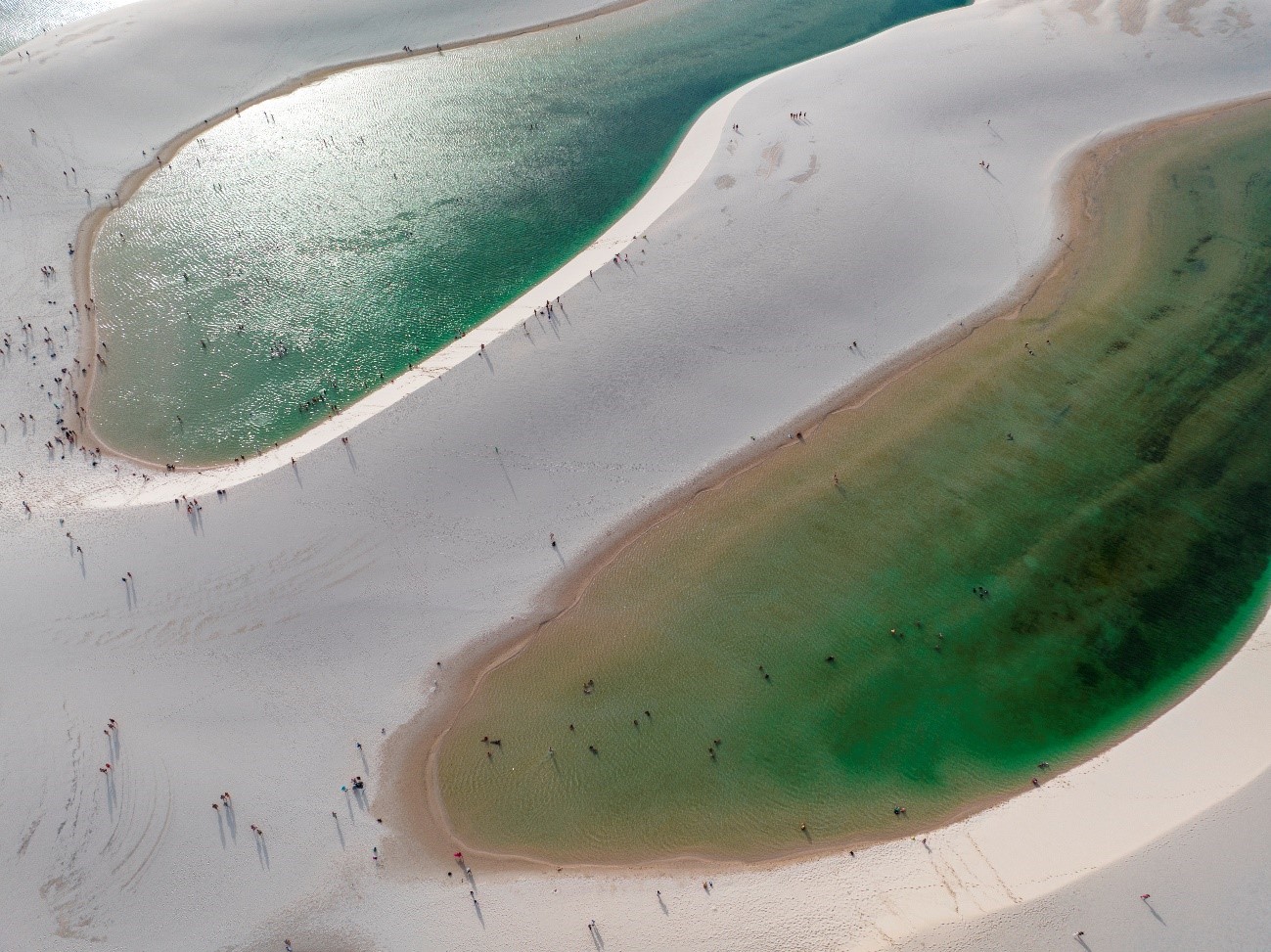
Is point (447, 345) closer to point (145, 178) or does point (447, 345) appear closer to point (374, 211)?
point (374, 211)

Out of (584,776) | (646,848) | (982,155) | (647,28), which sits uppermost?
(647,28)

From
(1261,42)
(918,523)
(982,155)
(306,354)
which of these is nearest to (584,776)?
(918,523)

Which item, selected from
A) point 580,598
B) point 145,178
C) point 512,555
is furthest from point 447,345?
point 145,178

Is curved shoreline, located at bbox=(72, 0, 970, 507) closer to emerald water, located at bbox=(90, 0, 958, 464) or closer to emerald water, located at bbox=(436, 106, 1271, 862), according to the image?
emerald water, located at bbox=(90, 0, 958, 464)

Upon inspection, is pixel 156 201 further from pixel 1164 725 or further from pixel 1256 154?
pixel 1256 154

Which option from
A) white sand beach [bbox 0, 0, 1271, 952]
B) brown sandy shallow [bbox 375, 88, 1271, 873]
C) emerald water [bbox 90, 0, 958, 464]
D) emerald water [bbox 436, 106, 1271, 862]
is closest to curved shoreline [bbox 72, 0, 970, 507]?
white sand beach [bbox 0, 0, 1271, 952]

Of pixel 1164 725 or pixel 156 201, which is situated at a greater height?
pixel 156 201

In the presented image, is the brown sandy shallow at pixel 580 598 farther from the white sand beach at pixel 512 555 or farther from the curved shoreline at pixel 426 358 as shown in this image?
the curved shoreline at pixel 426 358
